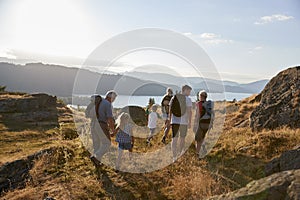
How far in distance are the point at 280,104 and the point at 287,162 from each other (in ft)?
19.1

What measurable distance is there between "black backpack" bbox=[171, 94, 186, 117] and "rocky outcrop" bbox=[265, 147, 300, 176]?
3.38 metres

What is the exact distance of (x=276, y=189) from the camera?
153 inches

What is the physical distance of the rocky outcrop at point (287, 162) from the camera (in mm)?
5975

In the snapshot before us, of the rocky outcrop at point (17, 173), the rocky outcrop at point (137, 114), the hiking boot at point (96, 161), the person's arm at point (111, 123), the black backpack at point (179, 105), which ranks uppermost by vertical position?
the black backpack at point (179, 105)

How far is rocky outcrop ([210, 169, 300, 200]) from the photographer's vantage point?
3.72 meters

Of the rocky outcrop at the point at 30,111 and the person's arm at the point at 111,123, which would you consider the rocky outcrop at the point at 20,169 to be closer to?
the person's arm at the point at 111,123

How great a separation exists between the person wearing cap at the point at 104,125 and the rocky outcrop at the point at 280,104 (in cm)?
644

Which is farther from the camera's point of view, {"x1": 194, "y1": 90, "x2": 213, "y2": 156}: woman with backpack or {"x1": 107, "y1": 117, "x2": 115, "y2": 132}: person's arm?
{"x1": 194, "y1": 90, "x2": 213, "y2": 156}: woman with backpack

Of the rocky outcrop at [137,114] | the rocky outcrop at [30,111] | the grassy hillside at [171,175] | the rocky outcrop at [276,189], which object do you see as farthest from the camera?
the rocky outcrop at [30,111]

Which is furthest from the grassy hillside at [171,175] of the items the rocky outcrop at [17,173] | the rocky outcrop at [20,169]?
the rocky outcrop at [17,173]

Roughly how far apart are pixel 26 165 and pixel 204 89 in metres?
7.83

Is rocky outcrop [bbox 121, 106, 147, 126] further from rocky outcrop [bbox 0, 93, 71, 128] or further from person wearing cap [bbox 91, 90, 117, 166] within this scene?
person wearing cap [bbox 91, 90, 117, 166]

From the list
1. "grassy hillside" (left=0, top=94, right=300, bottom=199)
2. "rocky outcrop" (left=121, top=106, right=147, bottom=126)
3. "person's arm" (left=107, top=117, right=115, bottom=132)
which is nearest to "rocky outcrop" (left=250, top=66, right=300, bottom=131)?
"grassy hillside" (left=0, top=94, right=300, bottom=199)

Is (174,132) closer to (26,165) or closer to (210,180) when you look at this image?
(210,180)
